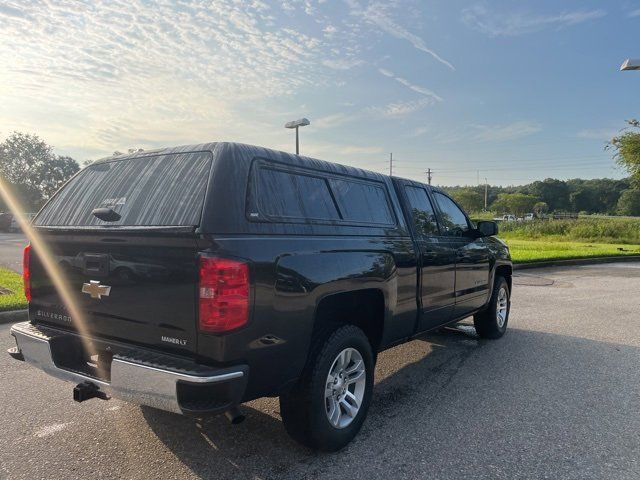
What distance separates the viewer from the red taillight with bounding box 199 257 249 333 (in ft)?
8.14

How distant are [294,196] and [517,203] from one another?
128 meters

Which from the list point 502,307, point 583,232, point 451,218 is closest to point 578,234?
point 583,232

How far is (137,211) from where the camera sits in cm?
294

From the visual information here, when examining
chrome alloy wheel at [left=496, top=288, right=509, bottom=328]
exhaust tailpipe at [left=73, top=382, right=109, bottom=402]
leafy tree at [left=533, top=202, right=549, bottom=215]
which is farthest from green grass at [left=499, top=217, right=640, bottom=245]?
leafy tree at [left=533, top=202, right=549, bottom=215]

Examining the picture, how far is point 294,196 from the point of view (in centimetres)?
317

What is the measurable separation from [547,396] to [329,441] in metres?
2.26

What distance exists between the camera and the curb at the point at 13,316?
21.4 ft

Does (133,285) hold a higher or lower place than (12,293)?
higher

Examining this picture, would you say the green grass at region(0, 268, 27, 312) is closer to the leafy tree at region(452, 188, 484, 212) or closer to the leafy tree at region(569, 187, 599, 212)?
the leafy tree at region(452, 188, 484, 212)

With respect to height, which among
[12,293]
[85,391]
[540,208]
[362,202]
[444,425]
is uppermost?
[540,208]

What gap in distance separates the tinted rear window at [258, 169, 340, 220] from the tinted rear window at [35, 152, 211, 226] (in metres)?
0.39

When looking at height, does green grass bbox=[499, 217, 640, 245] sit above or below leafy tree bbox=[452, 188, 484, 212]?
below

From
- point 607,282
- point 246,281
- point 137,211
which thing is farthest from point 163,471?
point 607,282

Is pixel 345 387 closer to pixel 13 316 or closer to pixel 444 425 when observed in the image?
pixel 444 425
